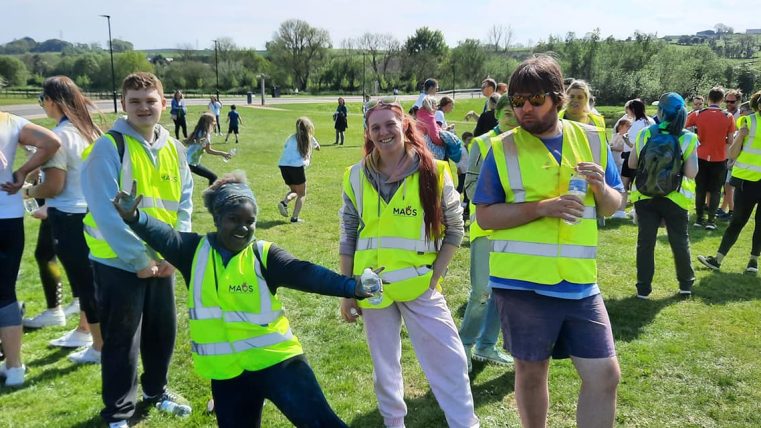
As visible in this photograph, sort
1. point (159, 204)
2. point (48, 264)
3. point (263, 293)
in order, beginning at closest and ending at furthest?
point (263, 293)
point (159, 204)
point (48, 264)

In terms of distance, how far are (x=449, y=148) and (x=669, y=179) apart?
2632mm

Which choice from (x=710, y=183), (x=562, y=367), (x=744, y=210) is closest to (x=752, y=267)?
(x=744, y=210)

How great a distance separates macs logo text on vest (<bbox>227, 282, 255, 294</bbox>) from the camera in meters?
2.67

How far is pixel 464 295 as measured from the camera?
6547mm

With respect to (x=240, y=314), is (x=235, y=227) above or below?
above

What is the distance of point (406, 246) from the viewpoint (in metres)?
3.16

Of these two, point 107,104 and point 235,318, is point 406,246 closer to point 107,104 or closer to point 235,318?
point 235,318

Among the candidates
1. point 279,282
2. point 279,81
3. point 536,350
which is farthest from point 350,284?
point 279,81

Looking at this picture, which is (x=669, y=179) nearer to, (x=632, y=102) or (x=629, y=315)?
(x=629, y=315)

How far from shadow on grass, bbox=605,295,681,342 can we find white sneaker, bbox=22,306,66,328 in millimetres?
5761

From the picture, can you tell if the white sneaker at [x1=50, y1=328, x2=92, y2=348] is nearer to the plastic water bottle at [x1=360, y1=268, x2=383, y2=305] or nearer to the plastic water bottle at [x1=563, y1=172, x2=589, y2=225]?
the plastic water bottle at [x1=360, y1=268, x2=383, y2=305]

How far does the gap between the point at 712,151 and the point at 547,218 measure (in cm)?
882

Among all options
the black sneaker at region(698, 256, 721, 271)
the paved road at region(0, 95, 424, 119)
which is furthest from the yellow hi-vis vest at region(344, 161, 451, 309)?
the paved road at region(0, 95, 424, 119)

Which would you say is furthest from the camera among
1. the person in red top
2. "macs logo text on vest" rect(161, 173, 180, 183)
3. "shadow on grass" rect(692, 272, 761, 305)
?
the person in red top
